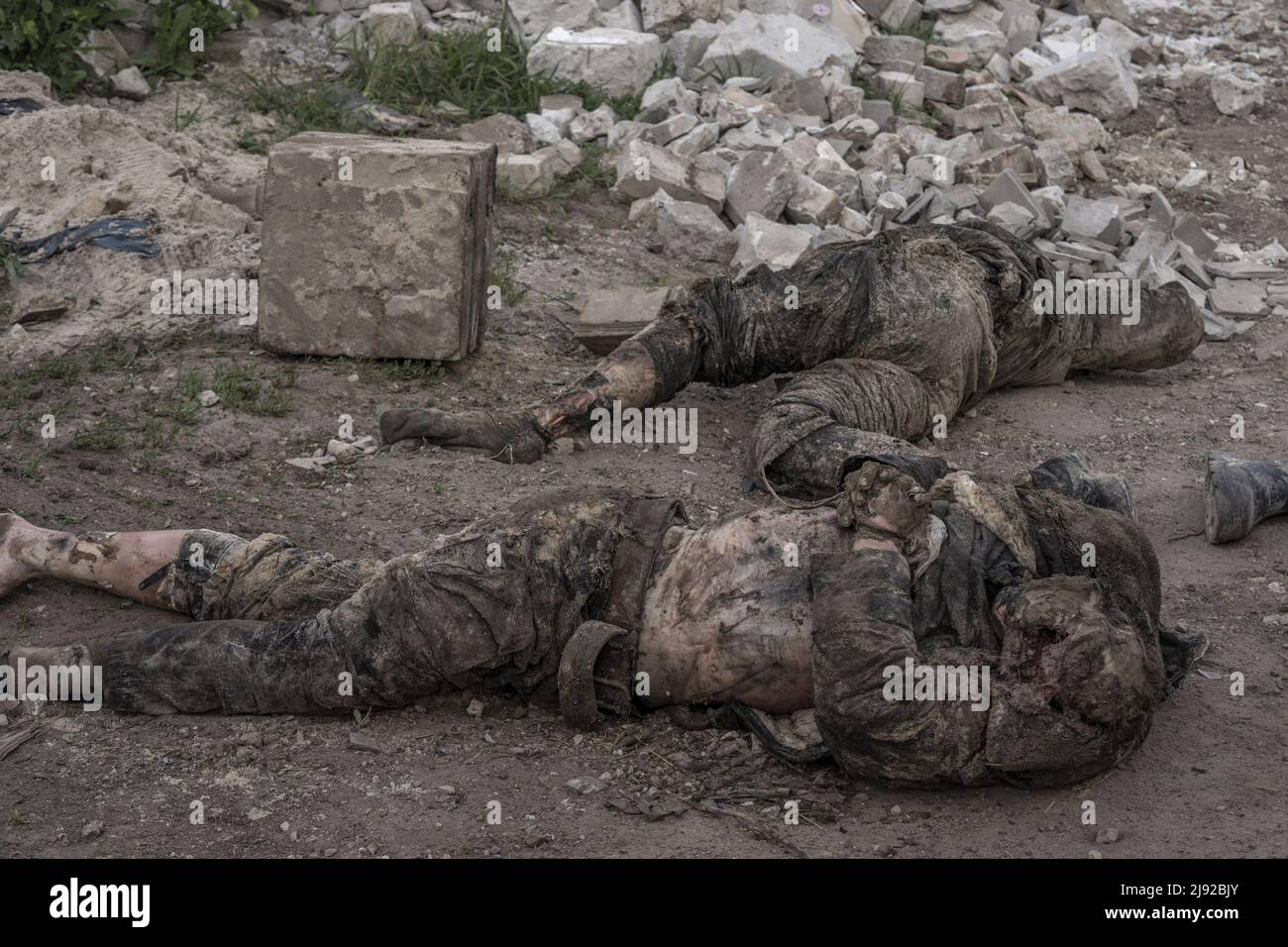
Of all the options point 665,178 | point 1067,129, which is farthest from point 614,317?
point 1067,129

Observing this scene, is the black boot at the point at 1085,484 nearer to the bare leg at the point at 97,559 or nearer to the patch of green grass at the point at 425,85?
the bare leg at the point at 97,559

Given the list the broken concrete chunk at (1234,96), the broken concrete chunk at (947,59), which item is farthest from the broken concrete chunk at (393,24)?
the broken concrete chunk at (1234,96)

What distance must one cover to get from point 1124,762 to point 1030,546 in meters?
0.53

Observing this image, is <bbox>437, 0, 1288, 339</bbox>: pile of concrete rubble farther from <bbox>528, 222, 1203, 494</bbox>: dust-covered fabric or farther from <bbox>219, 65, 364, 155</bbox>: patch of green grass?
<bbox>528, 222, 1203, 494</bbox>: dust-covered fabric

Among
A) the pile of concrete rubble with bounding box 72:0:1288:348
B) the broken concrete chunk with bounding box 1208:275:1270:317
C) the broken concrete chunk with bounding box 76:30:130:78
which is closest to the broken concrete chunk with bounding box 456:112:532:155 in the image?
the pile of concrete rubble with bounding box 72:0:1288:348

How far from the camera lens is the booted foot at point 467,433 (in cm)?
470

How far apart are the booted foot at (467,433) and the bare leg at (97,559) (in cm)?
110

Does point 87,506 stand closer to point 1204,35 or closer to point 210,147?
point 210,147

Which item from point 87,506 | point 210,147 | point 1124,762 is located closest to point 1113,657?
point 1124,762

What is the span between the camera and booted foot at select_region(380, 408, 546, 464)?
15.4ft

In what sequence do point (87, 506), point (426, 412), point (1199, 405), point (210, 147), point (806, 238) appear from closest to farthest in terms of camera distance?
point (87, 506) → point (426, 412) → point (1199, 405) → point (806, 238) → point (210, 147)

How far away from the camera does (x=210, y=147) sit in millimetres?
6848

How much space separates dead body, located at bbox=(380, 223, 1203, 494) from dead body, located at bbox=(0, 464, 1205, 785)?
1245 millimetres

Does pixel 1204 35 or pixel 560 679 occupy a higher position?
pixel 1204 35
